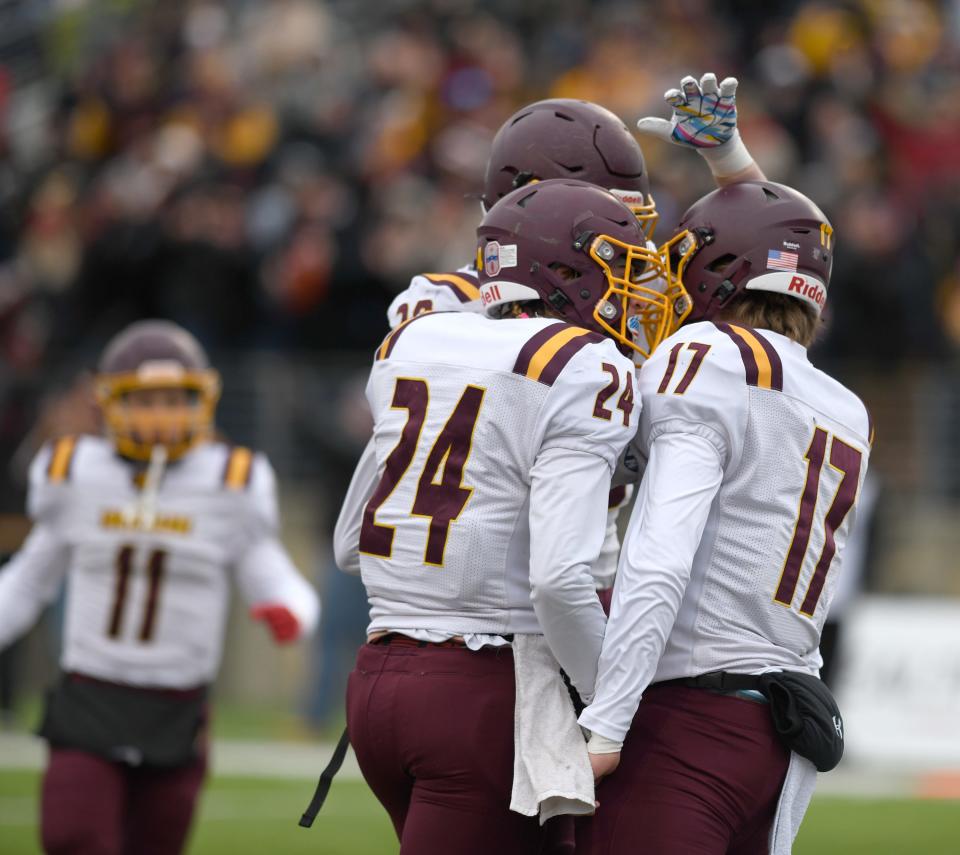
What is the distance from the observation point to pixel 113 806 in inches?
215

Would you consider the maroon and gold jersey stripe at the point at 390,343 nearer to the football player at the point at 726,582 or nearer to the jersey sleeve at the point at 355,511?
the jersey sleeve at the point at 355,511

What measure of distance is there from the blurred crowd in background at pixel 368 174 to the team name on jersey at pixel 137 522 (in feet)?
14.2

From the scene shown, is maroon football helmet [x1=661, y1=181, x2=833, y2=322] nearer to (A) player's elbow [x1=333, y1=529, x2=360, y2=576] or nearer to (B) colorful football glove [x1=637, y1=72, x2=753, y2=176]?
(B) colorful football glove [x1=637, y1=72, x2=753, y2=176]

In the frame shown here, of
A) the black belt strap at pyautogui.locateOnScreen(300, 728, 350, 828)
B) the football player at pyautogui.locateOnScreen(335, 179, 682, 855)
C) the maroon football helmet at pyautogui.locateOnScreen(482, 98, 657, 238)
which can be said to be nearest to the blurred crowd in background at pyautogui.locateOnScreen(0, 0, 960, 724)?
the maroon football helmet at pyautogui.locateOnScreen(482, 98, 657, 238)

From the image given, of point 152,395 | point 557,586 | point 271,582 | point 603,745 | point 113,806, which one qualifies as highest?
point 152,395

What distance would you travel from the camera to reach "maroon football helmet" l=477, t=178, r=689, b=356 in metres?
3.94

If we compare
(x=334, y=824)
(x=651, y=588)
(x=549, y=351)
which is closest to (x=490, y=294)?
(x=549, y=351)

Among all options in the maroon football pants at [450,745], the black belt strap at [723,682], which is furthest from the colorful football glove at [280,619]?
the black belt strap at [723,682]

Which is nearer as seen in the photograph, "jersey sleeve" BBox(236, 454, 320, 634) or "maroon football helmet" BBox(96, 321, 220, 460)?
"maroon football helmet" BBox(96, 321, 220, 460)

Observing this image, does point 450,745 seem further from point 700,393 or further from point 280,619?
point 280,619

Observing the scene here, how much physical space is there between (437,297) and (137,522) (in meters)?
1.70

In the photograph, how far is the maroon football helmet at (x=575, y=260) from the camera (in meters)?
3.94

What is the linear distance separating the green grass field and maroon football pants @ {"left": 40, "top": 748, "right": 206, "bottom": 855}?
2.22 m

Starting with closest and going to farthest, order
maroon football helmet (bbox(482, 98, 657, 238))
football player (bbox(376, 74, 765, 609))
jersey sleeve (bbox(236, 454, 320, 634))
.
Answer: football player (bbox(376, 74, 765, 609))
maroon football helmet (bbox(482, 98, 657, 238))
jersey sleeve (bbox(236, 454, 320, 634))
